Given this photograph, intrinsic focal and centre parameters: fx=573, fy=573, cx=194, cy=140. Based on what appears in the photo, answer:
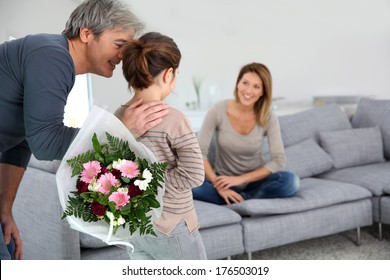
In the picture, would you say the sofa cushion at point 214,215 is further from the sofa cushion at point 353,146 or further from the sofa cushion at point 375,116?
the sofa cushion at point 353,146

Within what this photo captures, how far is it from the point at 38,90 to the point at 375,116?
147cm

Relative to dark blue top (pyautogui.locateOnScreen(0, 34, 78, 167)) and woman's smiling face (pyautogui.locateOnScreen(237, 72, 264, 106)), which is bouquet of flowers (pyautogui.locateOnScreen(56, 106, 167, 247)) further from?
woman's smiling face (pyautogui.locateOnScreen(237, 72, 264, 106))

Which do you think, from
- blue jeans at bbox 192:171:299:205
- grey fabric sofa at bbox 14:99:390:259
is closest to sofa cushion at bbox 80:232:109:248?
grey fabric sofa at bbox 14:99:390:259

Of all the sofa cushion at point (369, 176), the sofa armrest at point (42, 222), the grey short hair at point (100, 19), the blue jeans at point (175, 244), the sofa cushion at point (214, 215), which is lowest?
the sofa cushion at point (369, 176)

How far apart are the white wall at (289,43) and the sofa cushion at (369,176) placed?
0.47 meters

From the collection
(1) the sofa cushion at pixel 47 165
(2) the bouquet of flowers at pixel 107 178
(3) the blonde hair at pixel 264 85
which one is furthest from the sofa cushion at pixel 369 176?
(2) the bouquet of flowers at pixel 107 178

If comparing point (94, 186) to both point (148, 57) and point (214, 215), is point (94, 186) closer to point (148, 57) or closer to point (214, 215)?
point (148, 57)

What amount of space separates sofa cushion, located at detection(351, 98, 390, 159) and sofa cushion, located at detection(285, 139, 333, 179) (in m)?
0.20

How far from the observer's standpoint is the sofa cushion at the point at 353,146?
2.35 meters

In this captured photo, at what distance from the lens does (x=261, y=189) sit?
2.09 m

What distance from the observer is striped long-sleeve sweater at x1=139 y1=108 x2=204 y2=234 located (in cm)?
120

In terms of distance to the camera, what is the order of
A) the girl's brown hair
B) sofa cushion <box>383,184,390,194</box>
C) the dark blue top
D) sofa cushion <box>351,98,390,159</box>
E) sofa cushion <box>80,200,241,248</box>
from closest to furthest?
1. the dark blue top
2. the girl's brown hair
3. sofa cushion <box>80,200,241,248</box>
4. sofa cushion <box>351,98,390,159</box>
5. sofa cushion <box>383,184,390,194</box>

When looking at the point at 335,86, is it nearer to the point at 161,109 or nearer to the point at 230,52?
the point at 230,52

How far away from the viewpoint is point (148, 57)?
118 centimetres
